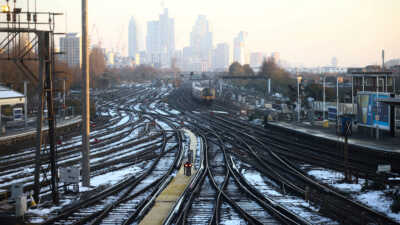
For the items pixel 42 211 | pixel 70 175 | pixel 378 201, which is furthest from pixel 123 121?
pixel 378 201

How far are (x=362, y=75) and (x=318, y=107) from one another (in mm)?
14661

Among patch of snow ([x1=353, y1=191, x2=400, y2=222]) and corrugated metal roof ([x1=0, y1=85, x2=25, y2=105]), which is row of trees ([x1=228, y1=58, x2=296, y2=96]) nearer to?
corrugated metal roof ([x1=0, y1=85, x2=25, y2=105])

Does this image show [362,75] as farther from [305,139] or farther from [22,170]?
[22,170]

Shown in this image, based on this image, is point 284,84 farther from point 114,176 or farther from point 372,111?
point 114,176

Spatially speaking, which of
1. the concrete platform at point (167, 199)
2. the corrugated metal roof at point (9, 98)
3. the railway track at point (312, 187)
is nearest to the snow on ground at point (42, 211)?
the concrete platform at point (167, 199)

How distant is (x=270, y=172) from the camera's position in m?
16.0

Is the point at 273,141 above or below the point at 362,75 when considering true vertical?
below

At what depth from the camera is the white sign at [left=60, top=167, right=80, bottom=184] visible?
12352 millimetres

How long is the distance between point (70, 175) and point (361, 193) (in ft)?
27.0

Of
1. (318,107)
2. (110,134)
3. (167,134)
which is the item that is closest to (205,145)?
(167,134)

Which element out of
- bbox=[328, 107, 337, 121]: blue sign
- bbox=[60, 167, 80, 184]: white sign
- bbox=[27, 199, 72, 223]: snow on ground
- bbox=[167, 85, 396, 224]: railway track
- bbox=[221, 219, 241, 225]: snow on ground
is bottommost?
bbox=[221, 219, 241, 225]: snow on ground

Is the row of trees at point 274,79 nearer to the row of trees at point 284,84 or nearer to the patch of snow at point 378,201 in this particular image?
the row of trees at point 284,84

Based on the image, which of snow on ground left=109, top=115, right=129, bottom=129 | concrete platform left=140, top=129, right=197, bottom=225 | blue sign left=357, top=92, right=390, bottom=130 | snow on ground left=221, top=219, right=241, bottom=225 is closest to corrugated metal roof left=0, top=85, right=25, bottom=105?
snow on ground left=109, top=115, right=129, bottom=129

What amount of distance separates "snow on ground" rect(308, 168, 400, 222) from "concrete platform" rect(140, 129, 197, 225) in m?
4.51
